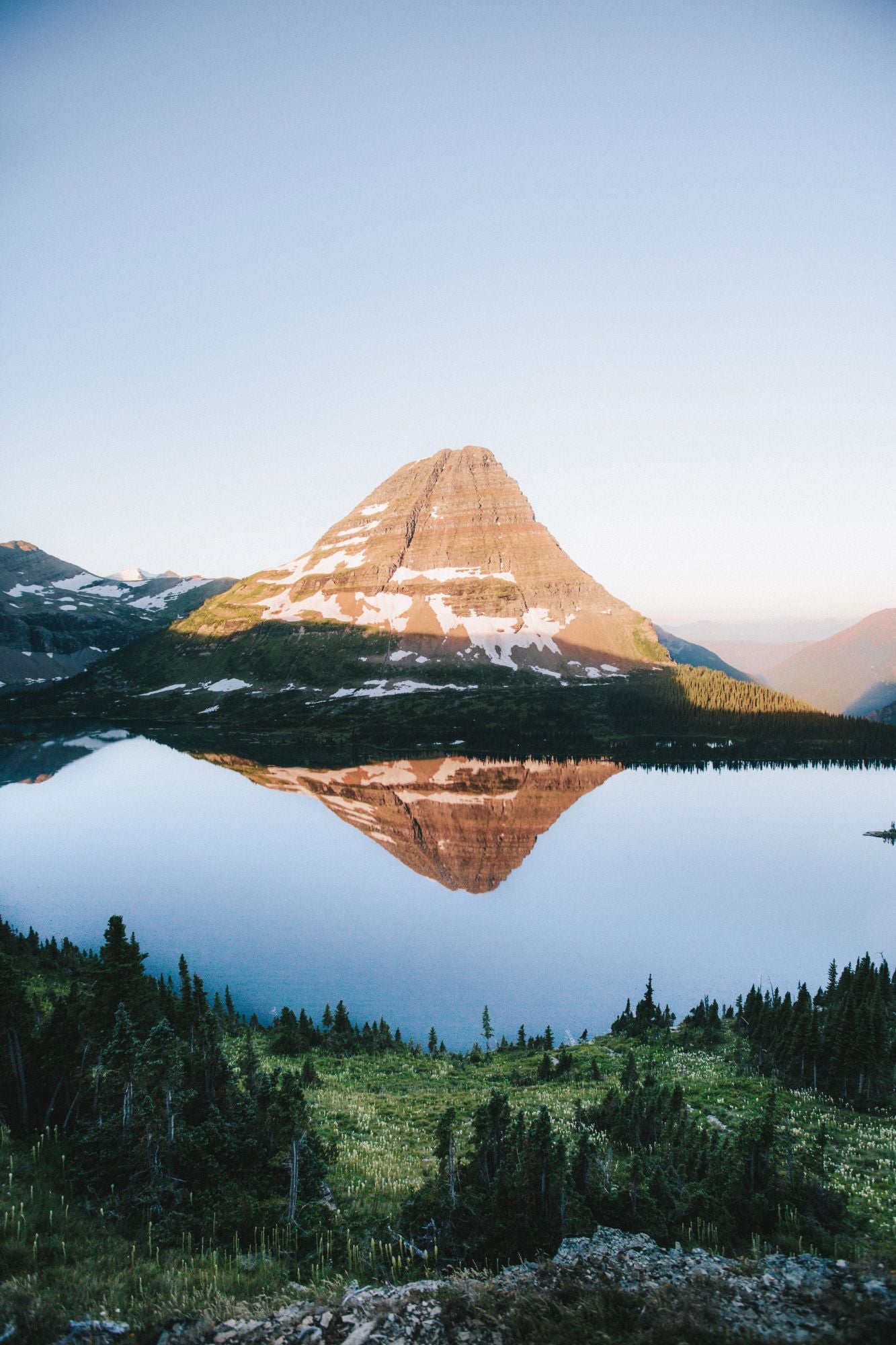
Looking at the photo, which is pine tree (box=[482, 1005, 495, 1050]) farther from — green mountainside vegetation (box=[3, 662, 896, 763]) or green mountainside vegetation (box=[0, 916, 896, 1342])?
green mountainside vegetation (box=[3, 662, 896, 763])

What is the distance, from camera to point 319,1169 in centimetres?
1600

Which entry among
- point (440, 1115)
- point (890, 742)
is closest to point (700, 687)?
point (890, 742)

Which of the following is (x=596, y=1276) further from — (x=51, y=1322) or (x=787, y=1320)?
(x=51, y=1322)

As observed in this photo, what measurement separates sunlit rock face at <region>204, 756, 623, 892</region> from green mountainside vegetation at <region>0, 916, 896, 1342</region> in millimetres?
38559

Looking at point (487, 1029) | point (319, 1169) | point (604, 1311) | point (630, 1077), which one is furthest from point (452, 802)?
point (604, 1311)

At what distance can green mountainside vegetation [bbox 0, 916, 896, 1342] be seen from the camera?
1209 cm

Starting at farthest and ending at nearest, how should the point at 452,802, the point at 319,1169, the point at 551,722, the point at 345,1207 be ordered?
the point at 551,722 → the point at 452,802 → the point at 319,1169 → the point at 345,1207

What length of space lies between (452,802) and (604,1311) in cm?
8401

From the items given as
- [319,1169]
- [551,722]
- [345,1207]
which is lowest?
[345,1207]

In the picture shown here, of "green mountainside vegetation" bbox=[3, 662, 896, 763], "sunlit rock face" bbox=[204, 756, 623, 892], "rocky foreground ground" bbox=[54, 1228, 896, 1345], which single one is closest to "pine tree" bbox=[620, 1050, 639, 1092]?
"rocky foreground ground" bbox=[54, 1228, 896, 1345]

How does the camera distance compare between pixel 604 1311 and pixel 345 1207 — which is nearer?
pixel 604 1311

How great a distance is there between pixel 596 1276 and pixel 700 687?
178669mm

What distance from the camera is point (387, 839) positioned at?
243ft

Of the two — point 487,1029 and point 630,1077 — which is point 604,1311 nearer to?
point 630,1077
